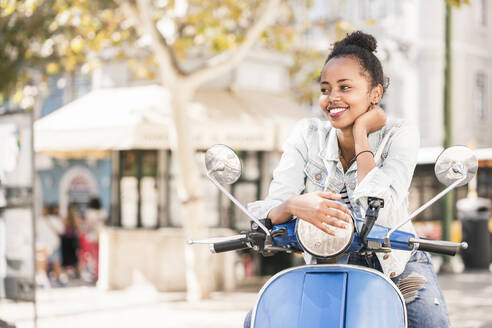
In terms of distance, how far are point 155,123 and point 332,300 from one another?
9.93m

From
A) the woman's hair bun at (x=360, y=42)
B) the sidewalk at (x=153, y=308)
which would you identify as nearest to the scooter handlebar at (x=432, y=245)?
the woman's hair bun at (x=360, y=42)

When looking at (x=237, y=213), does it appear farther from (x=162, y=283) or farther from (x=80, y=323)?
(x=80, y=323)

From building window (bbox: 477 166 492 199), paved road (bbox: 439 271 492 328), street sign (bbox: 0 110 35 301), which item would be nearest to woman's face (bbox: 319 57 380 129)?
street sign (bbox: 0 110 35 301)

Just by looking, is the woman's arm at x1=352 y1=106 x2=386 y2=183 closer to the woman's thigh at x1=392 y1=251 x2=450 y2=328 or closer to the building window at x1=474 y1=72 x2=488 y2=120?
the woman's thigh at x1=392 y1=251 x2=450 y2=328

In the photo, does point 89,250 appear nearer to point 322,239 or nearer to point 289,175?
point 289,175

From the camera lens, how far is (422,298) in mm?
2893

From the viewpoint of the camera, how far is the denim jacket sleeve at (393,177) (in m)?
2.70

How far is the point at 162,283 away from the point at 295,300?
10.4 metres

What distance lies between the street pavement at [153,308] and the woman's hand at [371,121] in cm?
533

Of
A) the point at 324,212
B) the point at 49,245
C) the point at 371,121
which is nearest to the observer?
the point at 324,212

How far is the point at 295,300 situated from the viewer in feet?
8.63

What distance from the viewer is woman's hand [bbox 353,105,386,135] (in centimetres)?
294

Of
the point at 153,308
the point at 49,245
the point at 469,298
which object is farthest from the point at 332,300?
the point at 49,245

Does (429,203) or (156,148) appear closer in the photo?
(429,203)
